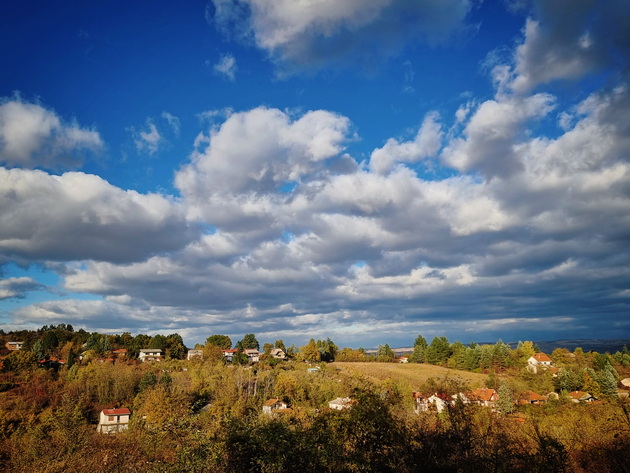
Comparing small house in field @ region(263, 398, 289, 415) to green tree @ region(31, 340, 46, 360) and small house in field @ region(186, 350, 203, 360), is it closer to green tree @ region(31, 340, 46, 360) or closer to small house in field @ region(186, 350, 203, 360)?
small house in field @ region(186, 350, 203, 360)

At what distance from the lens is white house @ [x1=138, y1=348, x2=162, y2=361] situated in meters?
105

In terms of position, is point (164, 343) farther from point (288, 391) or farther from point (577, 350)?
point (577, 350)

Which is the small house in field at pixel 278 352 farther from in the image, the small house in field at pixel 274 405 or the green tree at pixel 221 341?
the small house in field at pixel 274 405

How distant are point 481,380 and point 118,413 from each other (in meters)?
68.9

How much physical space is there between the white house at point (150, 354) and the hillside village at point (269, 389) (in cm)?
37

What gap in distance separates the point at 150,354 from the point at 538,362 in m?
107

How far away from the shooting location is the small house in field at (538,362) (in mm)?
94688

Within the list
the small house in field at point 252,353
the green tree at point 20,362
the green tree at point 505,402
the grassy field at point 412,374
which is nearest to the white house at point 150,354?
the small house in field at point 252,353

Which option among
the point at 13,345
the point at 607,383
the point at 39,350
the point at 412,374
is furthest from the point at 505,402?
the point at 13,345

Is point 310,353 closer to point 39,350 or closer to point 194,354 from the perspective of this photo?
point 194,354

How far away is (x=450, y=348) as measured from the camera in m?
116

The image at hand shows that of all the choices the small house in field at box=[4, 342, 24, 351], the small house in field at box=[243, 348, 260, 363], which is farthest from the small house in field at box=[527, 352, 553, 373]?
the small house in field at box=[4, 342, 24, 351]

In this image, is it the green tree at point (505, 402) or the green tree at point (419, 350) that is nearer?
the green tree at point (505, 402)

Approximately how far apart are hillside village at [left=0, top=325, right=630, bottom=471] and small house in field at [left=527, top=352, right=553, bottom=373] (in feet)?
1.97
